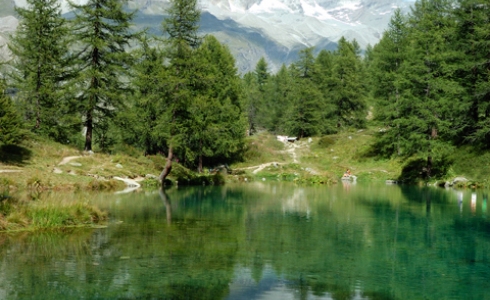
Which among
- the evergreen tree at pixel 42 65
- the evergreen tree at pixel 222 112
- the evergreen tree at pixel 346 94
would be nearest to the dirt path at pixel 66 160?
the evergreen tree at pixel 42 65

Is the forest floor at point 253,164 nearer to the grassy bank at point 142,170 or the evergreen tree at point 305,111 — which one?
the grassy bank at point 142,170

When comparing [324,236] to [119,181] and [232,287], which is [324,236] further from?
[119,181]

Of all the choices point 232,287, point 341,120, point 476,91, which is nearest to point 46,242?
point 232,287

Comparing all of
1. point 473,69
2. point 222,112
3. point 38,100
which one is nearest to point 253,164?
point 222,112

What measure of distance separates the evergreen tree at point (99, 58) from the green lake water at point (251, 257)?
2149cm

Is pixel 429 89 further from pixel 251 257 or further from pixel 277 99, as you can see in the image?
pixel 277 99

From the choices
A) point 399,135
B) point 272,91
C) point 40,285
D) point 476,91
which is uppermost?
point 272,91

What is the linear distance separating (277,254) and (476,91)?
44285 mm

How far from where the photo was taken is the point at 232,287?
11.2m

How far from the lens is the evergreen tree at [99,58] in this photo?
4319cm

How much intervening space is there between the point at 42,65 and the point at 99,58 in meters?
6.75

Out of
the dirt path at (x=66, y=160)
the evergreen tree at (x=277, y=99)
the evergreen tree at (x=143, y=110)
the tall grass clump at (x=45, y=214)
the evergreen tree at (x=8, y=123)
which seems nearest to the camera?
the tall grass clump at (x=45, y=214)

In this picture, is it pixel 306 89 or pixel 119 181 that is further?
pixel 306 89

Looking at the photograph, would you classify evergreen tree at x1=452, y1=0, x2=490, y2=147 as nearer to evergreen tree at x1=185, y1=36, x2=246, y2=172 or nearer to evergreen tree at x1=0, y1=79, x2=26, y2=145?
evergreen tree at x1=185, y1=36, x2=246, y2=172
